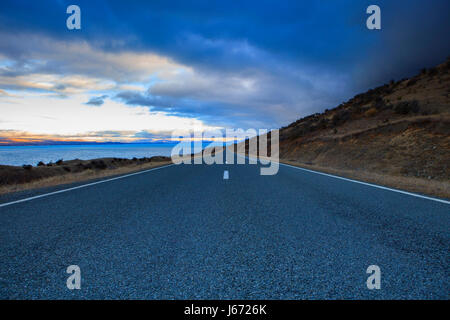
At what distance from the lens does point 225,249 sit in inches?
126

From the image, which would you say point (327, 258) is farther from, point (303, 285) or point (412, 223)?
A: point (412, 223)

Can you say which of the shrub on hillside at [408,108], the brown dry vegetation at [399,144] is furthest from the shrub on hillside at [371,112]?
the shrub on hillside at [408,108]

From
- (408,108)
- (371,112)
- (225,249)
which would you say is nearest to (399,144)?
(408,108)

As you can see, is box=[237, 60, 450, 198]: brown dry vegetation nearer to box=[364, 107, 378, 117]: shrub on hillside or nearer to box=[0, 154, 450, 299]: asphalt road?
box=[364, 107, 378, 117]: shrub on hillside

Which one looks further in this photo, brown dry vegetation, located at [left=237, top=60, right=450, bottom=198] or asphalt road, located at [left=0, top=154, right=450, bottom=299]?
brown dry vegetation, located at [left=237, top=60, right=450, bottom=198]

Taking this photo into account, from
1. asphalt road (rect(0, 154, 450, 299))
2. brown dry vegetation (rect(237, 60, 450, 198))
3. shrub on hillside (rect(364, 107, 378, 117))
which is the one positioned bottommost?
asphalt road (rect(0, 154, 450, 299))

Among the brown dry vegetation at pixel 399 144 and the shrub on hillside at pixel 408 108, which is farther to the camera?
the shrub on hillside at pixel 408 108

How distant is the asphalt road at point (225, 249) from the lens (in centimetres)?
227

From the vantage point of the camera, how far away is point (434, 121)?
1673 cm

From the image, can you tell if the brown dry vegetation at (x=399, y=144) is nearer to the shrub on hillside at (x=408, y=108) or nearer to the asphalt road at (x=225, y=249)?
the shrub on hillside at (x=408, y=108)

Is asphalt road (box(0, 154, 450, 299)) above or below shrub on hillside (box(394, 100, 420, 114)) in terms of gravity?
below

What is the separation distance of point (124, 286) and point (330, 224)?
327 centimetres

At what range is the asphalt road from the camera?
2.27 metres

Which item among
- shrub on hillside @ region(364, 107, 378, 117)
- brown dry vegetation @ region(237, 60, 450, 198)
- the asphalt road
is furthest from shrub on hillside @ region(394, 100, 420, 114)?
the asphalt road
